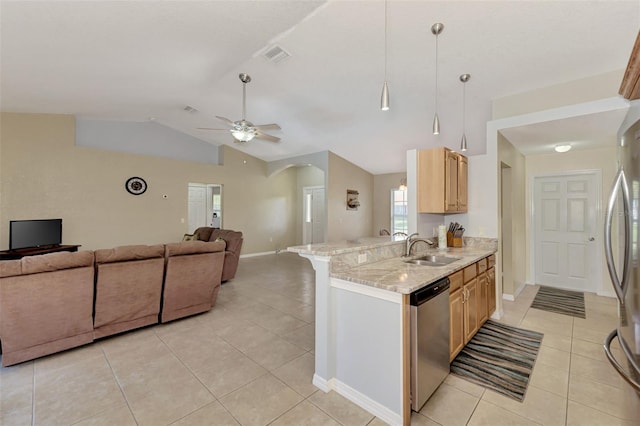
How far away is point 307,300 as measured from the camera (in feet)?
13.8

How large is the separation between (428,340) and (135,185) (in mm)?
6859

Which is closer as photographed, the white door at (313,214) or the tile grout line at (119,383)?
the tile grout line at (119,383)

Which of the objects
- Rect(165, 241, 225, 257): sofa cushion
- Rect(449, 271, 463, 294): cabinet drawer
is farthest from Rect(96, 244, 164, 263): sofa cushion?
Rect(449, 271, 463, 294): cabinet drawer

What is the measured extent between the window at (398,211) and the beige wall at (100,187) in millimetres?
4253

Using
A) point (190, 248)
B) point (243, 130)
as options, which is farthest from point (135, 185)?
point (190, 248)

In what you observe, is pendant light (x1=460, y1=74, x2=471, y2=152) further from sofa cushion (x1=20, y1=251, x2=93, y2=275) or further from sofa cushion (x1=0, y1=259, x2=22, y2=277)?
sofa cushion (x1=0, y1=259, x2=22, y2=277)

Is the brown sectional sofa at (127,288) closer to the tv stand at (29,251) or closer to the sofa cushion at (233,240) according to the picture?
the sofa cushion at (233,240)

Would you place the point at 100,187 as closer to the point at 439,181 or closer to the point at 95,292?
the point at 95,292

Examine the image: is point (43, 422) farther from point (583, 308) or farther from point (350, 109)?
point (583, 308)

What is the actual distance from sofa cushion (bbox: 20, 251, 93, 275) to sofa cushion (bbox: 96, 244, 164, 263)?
98 millimetres

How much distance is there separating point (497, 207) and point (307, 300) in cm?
299

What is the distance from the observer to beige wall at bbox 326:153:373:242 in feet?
24.5

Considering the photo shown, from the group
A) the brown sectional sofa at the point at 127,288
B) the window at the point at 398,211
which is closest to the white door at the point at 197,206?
the brown sectional sofa at the point at 127,288

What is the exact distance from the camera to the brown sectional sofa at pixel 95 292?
7.86 ft
